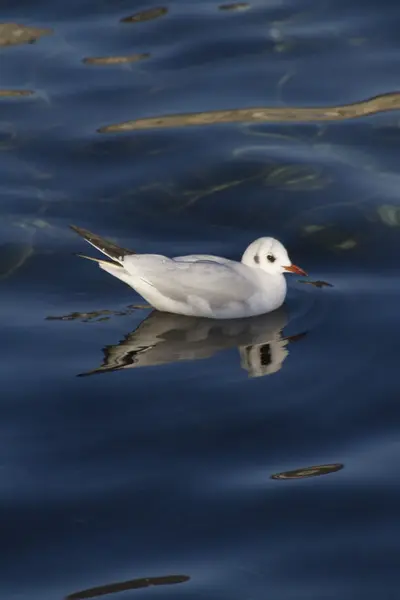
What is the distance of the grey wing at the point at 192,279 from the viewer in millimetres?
12133

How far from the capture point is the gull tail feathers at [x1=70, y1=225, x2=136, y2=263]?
12.4 m

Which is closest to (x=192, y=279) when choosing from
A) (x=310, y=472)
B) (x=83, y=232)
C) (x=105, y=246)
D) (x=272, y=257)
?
(x=272, y=257)

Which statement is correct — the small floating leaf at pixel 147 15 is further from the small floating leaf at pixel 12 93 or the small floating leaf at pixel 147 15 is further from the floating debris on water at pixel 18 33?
the small floating leaf at pixel 12 93

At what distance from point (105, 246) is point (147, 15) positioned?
7.01 metres

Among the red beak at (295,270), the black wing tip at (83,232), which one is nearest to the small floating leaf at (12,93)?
the black wing tip at (83,232)

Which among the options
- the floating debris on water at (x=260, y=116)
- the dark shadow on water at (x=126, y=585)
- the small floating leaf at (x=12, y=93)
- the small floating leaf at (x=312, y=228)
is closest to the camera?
the dark shadow on water at (x=126, y=585)

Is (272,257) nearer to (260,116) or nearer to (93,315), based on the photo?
(93,315)

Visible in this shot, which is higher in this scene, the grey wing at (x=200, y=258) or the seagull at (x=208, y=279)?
the grey wing at (x=200, y=258)

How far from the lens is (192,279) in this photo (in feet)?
39.8

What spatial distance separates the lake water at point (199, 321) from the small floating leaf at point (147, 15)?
44mm

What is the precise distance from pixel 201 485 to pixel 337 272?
3570 mm

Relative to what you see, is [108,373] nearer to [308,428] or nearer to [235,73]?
[308,428]

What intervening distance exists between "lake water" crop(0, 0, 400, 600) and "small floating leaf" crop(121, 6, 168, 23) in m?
0.04

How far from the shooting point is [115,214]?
14.0 m
